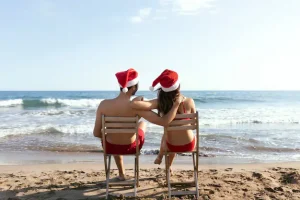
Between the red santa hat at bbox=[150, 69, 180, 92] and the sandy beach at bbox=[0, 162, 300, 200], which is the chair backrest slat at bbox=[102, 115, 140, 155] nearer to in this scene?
the red santa hat at bbox=[150, 69, 180, 92]

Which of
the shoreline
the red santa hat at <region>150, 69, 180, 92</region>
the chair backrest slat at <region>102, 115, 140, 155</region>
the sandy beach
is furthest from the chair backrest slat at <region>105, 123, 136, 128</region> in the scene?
the shoreline

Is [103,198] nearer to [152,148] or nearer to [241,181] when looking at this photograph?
[241,181]

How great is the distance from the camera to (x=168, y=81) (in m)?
3.76

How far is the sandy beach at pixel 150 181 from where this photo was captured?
4102mm

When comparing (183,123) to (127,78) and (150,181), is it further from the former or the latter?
(150,181)

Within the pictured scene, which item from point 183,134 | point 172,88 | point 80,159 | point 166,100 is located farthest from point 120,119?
point 80,159

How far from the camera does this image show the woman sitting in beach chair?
3779mm

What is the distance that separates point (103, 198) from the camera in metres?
3.94

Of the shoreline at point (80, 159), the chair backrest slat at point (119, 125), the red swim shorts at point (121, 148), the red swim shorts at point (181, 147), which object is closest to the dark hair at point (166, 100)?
the chair backrest slat at point (119, 125)

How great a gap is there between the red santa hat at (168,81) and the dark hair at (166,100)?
0.19 feet

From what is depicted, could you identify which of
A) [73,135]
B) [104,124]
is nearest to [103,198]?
[104,124]

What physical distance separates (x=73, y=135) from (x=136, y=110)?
6604mm

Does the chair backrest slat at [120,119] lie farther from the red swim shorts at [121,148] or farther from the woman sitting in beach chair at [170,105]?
the red swim shorts at [121,148]

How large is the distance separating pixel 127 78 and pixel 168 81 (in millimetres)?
500
